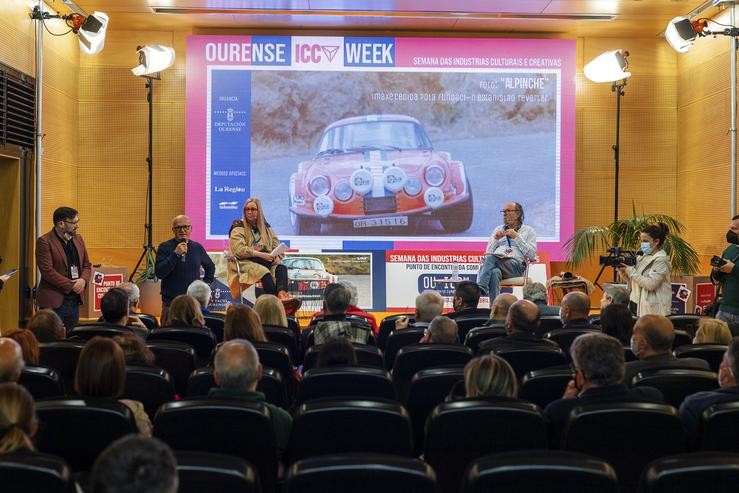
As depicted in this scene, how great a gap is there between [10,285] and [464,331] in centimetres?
551

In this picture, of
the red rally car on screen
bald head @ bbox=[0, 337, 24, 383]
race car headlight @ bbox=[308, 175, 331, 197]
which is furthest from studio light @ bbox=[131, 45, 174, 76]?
bald head @ bbox=[0, 337, 24, 383]

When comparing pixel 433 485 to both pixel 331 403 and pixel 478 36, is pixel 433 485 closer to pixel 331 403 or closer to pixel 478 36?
pixel 331 403

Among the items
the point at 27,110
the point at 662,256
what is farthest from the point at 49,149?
the point at 662,256

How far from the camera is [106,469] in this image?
1450 mm

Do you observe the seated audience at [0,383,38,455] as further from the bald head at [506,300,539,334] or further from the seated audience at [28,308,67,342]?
the bald head at [506,300,539,334]

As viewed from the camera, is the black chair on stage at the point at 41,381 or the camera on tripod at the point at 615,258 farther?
the camera on tripod at the point at 615,258

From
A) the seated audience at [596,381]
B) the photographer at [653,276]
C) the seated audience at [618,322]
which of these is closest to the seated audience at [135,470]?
the seated audience at [596,381]

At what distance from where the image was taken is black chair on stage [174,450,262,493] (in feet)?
6.30

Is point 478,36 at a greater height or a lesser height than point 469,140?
greater

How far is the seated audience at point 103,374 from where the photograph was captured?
2.96 metres

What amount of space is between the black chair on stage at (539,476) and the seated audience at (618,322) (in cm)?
273

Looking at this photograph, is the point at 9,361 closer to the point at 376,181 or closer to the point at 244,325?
the point at 244,325

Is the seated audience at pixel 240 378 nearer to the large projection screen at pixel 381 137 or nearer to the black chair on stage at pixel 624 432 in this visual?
the black chair on stage at pixel 624 432

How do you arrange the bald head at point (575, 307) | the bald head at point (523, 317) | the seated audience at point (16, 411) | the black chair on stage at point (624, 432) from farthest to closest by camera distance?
the bald head at point (575, 307) < the bald head at point (523, 317) < the black chair on stage at point (624, 432) < the seated audience at point (16, 411)
